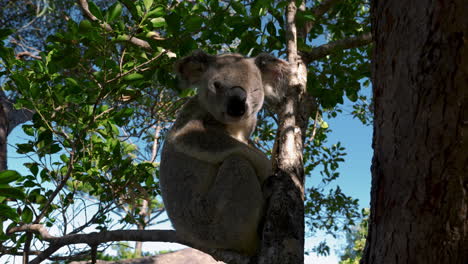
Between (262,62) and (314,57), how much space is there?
50 centimetres

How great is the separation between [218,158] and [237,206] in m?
0.44

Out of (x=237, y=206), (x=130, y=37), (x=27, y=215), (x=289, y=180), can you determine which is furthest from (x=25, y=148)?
(x=289, y=180)

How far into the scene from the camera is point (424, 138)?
1354 mm

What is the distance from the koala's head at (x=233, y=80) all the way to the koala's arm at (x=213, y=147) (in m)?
0.21

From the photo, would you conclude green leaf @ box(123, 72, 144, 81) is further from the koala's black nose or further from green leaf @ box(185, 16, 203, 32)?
the koala's black nose

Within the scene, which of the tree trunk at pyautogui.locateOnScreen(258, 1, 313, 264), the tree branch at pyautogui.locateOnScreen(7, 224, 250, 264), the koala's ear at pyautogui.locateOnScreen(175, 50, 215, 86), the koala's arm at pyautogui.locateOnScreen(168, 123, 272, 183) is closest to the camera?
the tree trunk at pyautogui.locateOnScreen(258, 1, 313, 264)

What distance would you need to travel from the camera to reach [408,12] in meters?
1.43

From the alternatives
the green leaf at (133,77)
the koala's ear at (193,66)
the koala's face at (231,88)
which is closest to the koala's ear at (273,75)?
the koala's face at (231,88)

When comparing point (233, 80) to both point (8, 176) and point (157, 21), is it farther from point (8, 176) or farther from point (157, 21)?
point (8, 176)

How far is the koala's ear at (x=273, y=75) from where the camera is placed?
11.5 ft

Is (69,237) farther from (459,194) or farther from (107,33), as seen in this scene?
(459,194)

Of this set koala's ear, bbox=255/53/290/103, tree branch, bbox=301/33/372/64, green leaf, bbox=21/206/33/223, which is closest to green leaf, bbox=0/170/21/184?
green leaf, bbox=21/206/33/223

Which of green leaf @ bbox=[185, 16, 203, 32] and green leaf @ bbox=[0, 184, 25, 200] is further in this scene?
green leaf @ bbox=[185, 16, 203, 32]

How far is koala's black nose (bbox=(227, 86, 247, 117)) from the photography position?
2949 mm
